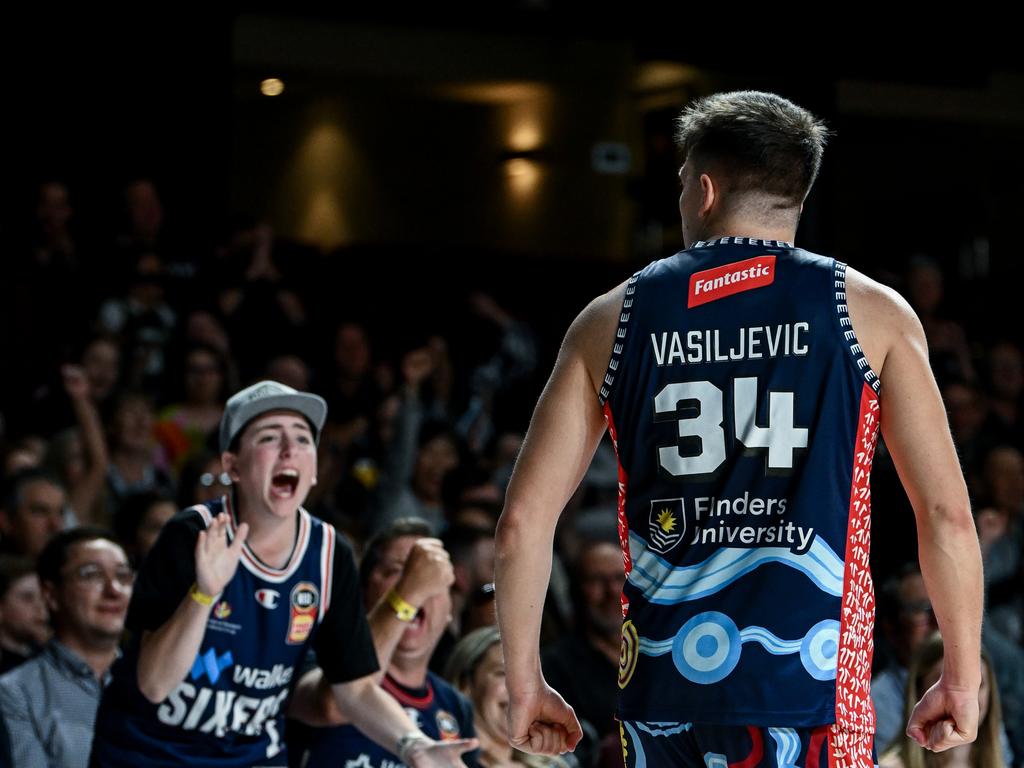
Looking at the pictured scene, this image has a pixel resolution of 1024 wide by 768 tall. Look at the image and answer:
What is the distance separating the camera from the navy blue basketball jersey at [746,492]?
2518 millimetres

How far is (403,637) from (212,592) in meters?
1.11

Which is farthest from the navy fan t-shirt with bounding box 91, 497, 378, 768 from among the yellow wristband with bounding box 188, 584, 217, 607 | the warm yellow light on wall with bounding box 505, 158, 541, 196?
the warm yellow light on wall with bounding box 505, 158, 541, 196

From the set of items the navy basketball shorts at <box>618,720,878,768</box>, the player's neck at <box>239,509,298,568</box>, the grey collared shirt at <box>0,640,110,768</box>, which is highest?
the navy basketball shorts at <box>618,720,878,768</box>

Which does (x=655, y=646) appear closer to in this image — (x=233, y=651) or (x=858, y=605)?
(x=858, y=605)

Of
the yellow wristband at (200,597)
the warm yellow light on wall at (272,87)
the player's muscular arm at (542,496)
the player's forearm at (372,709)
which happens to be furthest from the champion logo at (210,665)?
the warm yellow light on wall at (272,87)

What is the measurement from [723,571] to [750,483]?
15 centimetres

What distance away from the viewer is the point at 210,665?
4113mm

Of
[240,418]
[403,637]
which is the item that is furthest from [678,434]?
[403,637]

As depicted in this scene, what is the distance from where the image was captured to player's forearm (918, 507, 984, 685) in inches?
100

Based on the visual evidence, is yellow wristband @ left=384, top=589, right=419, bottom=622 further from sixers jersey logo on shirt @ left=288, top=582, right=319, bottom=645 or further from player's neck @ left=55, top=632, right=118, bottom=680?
player's neck @ left=55, top=632, right=118, bottom=680

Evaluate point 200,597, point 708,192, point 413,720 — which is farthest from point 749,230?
point 413,720

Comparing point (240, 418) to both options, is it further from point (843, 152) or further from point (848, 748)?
point (843, 152)

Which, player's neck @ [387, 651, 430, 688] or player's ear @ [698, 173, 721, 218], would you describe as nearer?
player's ear @ [698, 173, 721, 218]

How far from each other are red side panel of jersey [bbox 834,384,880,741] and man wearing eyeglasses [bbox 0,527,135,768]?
297 cm
